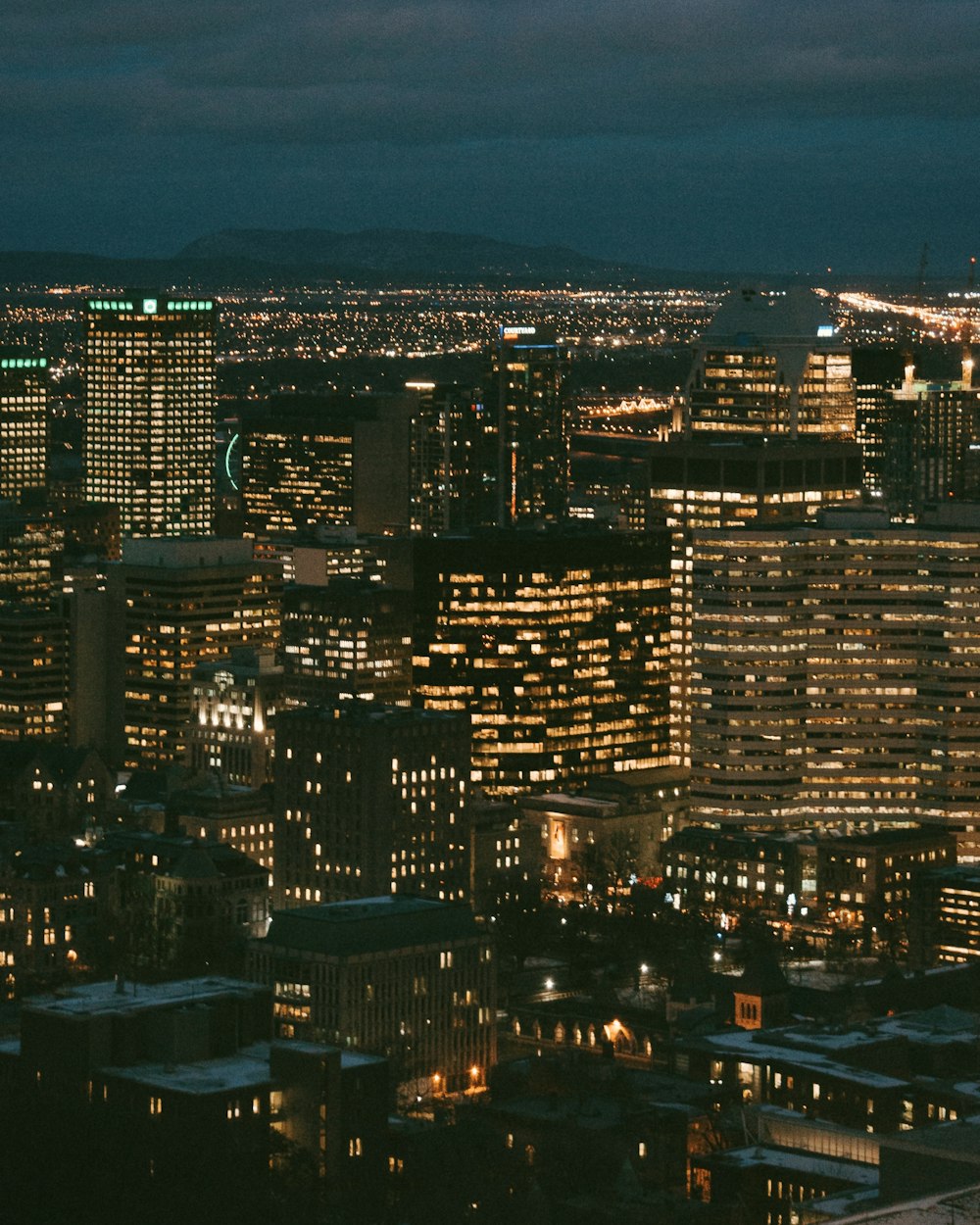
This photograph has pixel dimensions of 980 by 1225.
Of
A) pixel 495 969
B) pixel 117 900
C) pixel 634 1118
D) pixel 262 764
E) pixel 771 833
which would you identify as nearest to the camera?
pixel 634 1118

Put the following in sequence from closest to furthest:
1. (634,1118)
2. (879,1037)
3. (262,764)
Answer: (634,1118)
(879,1037)
(262,764)

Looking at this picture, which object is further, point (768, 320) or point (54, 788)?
point (768, 320)

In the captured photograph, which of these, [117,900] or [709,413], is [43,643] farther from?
[117,900]

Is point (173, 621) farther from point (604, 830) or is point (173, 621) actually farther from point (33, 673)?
point (604, 830)

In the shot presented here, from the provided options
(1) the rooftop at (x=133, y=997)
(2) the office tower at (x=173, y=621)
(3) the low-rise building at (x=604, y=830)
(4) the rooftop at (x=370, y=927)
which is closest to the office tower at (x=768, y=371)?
(2) the office tower at (x=173, y=621)

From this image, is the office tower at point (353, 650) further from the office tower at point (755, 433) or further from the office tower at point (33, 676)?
the office tower at point (33, 676)

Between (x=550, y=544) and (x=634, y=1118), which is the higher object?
(x=550, y=544)

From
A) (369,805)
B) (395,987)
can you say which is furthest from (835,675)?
(395,987)

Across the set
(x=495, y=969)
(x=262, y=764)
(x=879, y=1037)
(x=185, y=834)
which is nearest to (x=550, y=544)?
(x=262, y=764)
